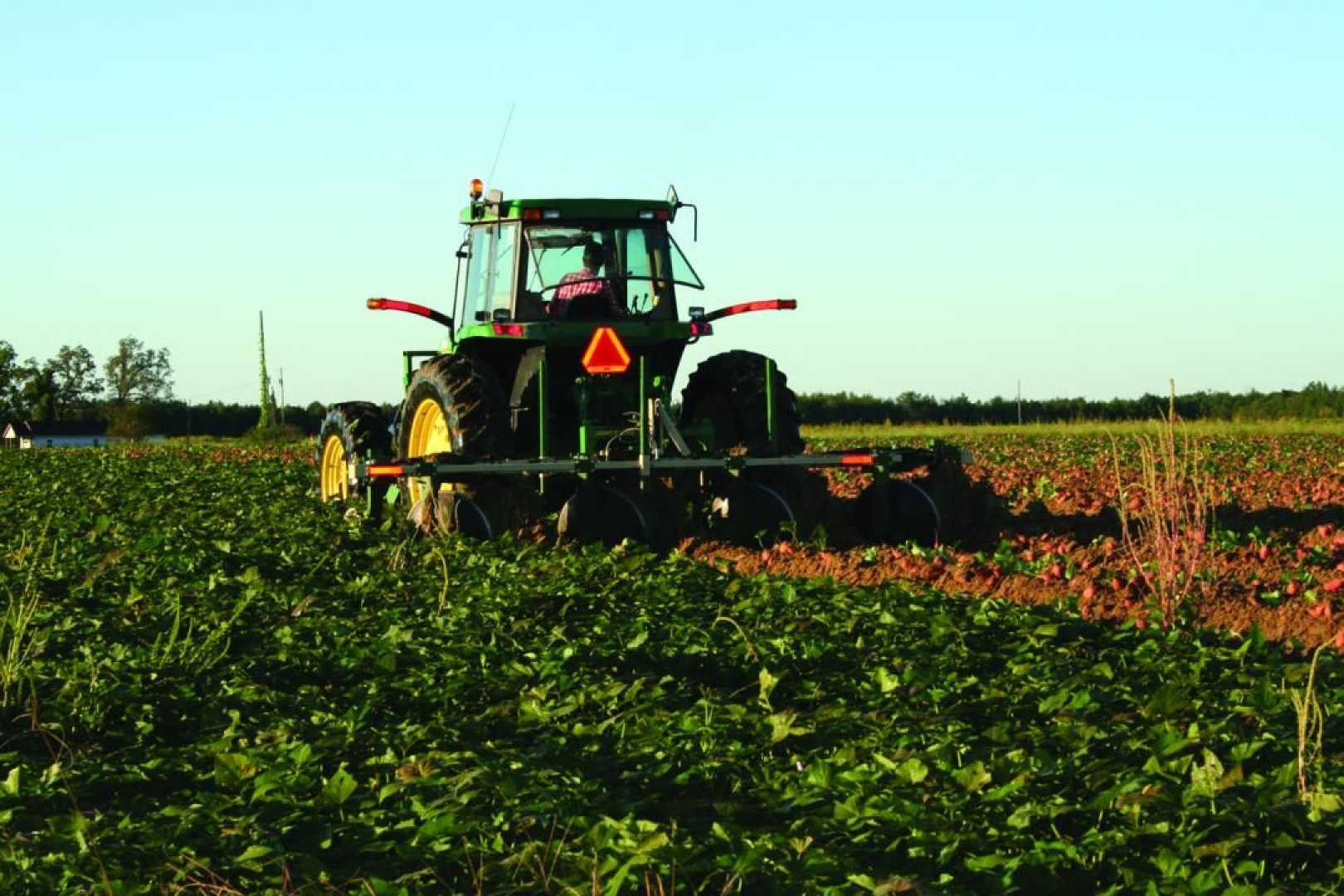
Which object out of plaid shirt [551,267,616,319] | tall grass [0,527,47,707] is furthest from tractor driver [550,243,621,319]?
tall grass [0,527,47,707]

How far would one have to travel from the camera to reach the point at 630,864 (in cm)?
445

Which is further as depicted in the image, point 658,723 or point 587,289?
point 587,289

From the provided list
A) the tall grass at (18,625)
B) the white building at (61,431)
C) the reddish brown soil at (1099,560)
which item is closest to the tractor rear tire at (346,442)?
the reddish brown soil at (1099,560)

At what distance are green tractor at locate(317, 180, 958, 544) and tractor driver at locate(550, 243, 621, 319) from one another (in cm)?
1

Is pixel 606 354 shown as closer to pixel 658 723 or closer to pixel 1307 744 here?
pixel 658 723

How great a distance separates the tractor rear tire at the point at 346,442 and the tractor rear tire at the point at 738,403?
2.61 m

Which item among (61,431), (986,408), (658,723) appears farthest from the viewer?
(61,431)

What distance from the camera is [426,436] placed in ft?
44.4

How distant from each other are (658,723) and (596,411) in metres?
7.24

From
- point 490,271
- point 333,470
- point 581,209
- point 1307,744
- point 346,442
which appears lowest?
point 1307,744

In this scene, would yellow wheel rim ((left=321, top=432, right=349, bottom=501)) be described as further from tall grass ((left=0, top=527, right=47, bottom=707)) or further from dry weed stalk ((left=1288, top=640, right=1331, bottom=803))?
dry weed stalk ((left=1288, top=640, right=1331, bottom=803))

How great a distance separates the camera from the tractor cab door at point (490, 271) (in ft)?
43.6

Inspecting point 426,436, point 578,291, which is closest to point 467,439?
point 426,436

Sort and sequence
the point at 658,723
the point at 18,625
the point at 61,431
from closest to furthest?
1. the point at 658,723
2. the point at 18,625
3. the point at 61,431
